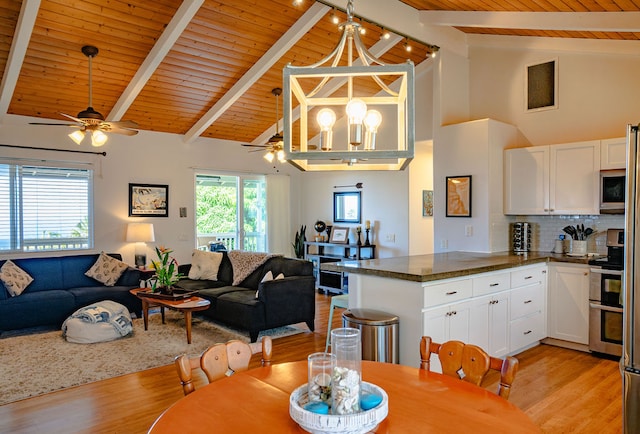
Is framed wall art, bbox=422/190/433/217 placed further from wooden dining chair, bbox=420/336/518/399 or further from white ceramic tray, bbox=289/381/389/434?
white ceramic tray, bbox=289/381/389/434

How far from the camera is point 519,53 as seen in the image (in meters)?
5.53

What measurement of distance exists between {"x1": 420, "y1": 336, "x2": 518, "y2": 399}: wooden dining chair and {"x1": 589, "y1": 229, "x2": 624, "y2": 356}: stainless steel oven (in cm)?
319

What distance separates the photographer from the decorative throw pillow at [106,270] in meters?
6.12

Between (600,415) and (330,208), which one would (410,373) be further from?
(330,208)

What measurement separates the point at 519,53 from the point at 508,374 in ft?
16.5

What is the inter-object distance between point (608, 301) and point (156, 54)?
17.8 feet

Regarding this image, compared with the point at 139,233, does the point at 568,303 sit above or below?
below

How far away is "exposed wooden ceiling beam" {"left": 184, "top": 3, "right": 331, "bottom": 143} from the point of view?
5.04 metres

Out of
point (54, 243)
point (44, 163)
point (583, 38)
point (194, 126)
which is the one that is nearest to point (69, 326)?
point (54, 243)

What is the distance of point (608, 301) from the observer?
4246 millimetres

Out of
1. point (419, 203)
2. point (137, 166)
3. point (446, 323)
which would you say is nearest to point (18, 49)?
point (137, 166)

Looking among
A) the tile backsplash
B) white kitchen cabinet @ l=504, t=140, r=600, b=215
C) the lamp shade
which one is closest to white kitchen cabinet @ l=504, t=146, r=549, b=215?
white kitchen cabinet @ l=504, t=140, r=600, b=215

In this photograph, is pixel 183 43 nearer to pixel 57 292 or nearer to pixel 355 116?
pixel 57 292

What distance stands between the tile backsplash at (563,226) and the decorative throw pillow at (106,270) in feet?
17.5
